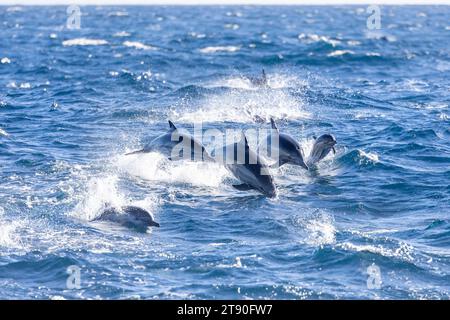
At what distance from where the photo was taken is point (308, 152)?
23.9m

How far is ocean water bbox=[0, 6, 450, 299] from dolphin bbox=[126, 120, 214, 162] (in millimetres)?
709

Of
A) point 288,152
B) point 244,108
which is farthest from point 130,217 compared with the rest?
point 244,108

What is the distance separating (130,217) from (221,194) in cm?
361

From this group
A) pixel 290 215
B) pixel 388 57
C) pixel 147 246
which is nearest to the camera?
pixel 147 246

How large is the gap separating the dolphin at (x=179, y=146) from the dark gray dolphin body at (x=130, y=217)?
3727 millimetres

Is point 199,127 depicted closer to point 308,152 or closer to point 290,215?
point 308,152

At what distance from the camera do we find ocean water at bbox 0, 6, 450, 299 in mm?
14586

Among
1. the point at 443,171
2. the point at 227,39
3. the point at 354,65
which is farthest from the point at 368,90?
the point at 227,39

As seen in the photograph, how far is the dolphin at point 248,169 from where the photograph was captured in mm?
19875

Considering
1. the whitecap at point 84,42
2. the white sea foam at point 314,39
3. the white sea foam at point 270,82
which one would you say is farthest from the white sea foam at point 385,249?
the whitecap at point 84,42

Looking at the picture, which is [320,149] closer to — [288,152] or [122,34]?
[288,152]

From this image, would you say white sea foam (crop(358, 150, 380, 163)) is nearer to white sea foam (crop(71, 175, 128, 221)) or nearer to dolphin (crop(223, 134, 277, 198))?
dolphin (crop(223, 134, 277, 198))

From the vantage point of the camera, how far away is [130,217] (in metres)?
17.3

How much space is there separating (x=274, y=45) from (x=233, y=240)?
49555mm
